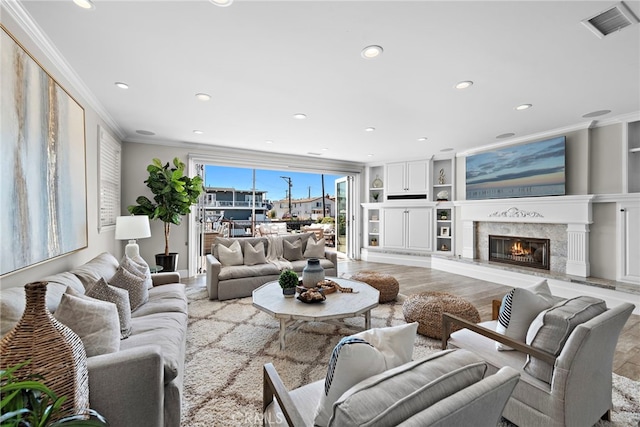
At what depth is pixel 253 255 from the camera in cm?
430

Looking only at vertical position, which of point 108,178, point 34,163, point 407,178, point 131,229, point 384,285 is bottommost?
point 384,285

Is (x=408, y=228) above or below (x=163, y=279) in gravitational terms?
above

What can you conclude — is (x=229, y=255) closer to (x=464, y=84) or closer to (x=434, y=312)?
(x=434, y=312)

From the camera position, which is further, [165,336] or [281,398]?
[165,336]

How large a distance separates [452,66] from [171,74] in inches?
97.7

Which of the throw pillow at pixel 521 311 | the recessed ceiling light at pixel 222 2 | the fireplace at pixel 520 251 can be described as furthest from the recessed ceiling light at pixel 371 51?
the fireplace at pixel 520 251

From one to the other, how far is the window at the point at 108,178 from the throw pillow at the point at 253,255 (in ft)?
6.03

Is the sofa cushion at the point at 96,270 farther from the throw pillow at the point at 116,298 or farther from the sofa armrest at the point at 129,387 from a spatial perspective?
the sofa armrest at the point at 129,387

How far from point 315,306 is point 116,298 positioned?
4.89 ft

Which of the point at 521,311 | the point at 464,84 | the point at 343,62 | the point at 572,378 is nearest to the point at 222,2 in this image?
the point at 343,62

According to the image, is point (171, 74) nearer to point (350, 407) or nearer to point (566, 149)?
point (350, 407)

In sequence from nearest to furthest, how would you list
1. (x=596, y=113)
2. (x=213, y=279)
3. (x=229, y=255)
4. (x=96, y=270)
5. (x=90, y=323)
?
(x=90, y=323)
(x=96, y=270)
(x=596, y=113)
(x=213, y=279)
(x=229, y=255)

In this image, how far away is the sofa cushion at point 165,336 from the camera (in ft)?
4.82

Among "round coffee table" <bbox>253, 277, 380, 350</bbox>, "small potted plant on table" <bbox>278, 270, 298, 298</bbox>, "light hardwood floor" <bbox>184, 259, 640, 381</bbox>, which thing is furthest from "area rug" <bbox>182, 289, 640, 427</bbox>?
"light hardwood floor" <bbox>184, 259, 640, 381</bbox>
